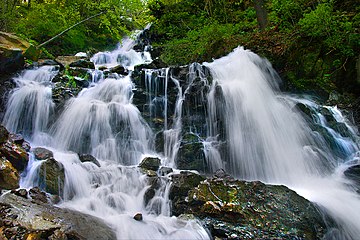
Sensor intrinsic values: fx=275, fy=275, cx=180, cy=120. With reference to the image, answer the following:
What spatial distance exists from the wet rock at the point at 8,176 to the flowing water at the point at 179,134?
0.87 ft

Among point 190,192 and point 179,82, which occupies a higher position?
point 179,82

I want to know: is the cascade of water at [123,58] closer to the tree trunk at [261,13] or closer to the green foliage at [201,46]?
the green foliage at [201,46]

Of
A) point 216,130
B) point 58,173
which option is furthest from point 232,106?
point 58,173

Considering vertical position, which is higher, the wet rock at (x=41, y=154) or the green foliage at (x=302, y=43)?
the green foliage at (x=302, y=43)

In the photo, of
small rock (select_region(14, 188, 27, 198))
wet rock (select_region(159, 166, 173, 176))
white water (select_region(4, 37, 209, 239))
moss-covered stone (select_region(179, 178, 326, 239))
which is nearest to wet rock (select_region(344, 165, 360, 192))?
moss-covered stone (select_region(179, 178, 326, 239))

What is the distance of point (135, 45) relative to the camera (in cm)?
1541

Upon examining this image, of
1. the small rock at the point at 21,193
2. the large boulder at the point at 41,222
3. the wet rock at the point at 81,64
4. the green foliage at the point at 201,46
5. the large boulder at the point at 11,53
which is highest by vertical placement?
the green foliage at the point at 201,46

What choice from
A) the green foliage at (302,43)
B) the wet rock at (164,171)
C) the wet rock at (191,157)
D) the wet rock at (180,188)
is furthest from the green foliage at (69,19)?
the wet rock at (180,188)

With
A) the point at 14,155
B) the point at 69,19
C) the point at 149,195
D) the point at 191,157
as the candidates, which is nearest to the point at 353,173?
the point at 191,157

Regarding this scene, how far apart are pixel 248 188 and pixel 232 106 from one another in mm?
3114

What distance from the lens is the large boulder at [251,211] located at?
151 inches

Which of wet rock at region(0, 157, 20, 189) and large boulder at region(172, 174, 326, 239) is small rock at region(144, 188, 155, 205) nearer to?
large boulder at region(172, 174, 326, 239)

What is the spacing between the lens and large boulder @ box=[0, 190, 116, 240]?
120 inches

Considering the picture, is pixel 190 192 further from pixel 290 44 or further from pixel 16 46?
pixel 16 46
